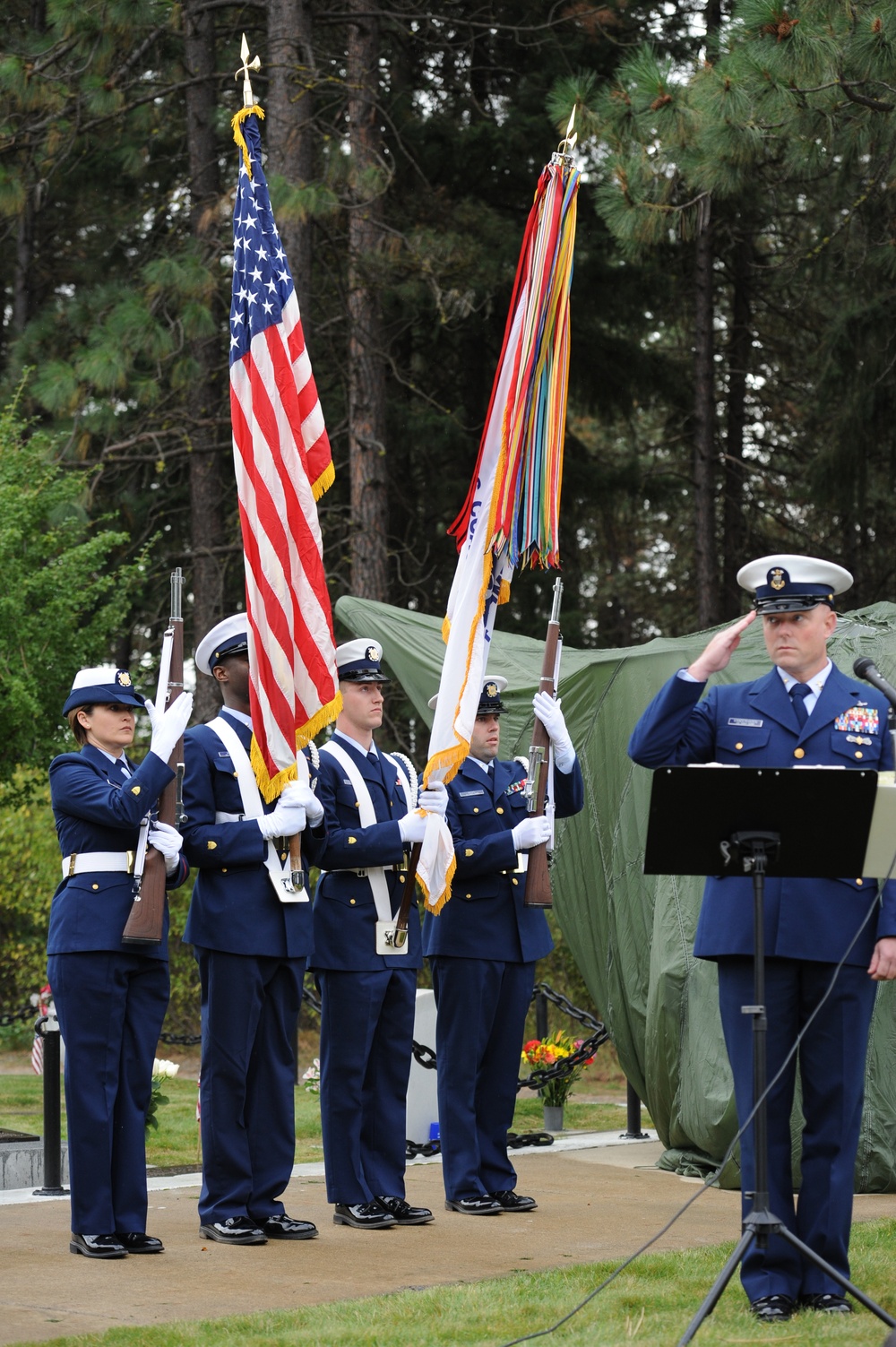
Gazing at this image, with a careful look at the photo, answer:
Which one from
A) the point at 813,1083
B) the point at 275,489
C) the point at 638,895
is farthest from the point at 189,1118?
the point at 813,1083

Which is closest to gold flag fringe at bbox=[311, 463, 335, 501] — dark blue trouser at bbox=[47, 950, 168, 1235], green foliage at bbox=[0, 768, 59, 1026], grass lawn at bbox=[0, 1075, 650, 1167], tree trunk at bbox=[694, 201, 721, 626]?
dark blue trouser at bbox=[47, 950, 168, 1235]

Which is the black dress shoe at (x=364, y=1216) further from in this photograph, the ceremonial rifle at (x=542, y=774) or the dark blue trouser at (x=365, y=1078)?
the ceremonial rifle at (x=542, y=774)

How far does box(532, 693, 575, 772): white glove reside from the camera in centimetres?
654

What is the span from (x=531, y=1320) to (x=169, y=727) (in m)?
2.21

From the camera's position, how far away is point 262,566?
20.6 feet

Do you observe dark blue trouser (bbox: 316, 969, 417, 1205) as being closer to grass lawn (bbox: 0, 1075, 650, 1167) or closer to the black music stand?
the black music stand

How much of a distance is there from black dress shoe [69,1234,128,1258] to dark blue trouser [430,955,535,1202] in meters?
1.49

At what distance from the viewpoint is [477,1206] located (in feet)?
21.7

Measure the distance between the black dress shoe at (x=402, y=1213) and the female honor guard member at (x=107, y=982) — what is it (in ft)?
3.15

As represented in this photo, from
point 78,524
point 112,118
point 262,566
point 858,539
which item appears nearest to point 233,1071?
point 262,566

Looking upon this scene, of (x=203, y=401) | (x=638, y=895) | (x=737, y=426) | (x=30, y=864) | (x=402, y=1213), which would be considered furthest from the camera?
(x=737, y=426)

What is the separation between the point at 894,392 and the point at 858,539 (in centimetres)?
404

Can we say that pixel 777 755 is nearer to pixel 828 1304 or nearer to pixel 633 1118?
pixel 828 1304

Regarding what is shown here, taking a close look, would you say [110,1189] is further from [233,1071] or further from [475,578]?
[475,578]
